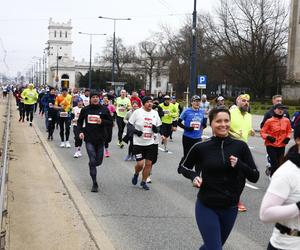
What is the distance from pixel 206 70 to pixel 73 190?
61498 millimetres

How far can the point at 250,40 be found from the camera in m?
62.2

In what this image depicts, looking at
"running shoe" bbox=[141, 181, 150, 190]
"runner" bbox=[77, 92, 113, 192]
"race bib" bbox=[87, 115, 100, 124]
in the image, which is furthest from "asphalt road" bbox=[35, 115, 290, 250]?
"race bib" bbox=[87, 115, 100, 124]

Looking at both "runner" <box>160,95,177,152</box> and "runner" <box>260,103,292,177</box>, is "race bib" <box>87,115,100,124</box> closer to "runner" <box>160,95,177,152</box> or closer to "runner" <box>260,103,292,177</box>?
"runner" <box>260,103,292,177</box>

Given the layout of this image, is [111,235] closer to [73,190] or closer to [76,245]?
[76,245]

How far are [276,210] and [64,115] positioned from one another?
13.4 m

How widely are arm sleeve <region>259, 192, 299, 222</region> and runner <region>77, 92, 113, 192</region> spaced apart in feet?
20.7

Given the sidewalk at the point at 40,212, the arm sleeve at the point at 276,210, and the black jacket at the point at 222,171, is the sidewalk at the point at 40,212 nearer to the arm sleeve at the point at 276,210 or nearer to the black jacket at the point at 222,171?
the black jacket at the point at 222,171

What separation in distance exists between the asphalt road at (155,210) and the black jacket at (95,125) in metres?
0.95

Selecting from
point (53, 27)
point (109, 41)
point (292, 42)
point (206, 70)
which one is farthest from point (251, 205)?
point (53, 27)

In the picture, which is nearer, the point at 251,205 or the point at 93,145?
the point at 251,205

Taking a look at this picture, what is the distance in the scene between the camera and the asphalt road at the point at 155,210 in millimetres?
6262

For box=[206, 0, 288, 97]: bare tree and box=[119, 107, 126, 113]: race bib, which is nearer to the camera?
box=[119, 107, 126, 113]: race bib

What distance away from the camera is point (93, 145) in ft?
30.5

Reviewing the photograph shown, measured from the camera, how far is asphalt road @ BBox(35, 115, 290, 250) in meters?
6.26
